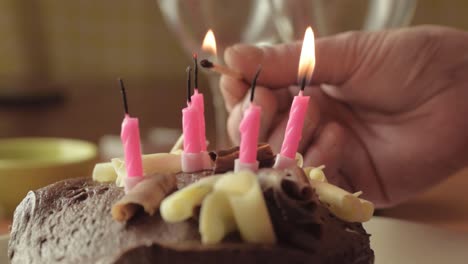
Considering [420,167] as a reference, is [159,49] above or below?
above

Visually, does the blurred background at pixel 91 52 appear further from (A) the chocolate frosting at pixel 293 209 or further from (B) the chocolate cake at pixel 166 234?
(A) the chocolate frosting at pixel 293 209

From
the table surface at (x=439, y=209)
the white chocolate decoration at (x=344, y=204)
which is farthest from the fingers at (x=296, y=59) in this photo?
the white chocolate decoration at (x=344, y=204)

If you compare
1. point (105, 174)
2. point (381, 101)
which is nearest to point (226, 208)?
point (105, 174)

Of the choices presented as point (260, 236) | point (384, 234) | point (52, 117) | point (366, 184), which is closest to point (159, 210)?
point (260, 236)

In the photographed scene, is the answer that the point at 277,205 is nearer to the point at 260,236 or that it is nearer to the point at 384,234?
the point at 260,236

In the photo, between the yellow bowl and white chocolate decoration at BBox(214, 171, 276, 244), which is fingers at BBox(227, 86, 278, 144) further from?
white chocolate decoration at BBox(214, 171, 276, 244)

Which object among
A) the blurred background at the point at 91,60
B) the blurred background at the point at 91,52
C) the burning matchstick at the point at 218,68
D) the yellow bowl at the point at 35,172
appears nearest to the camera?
the burning matchstick at the point at 218,68
